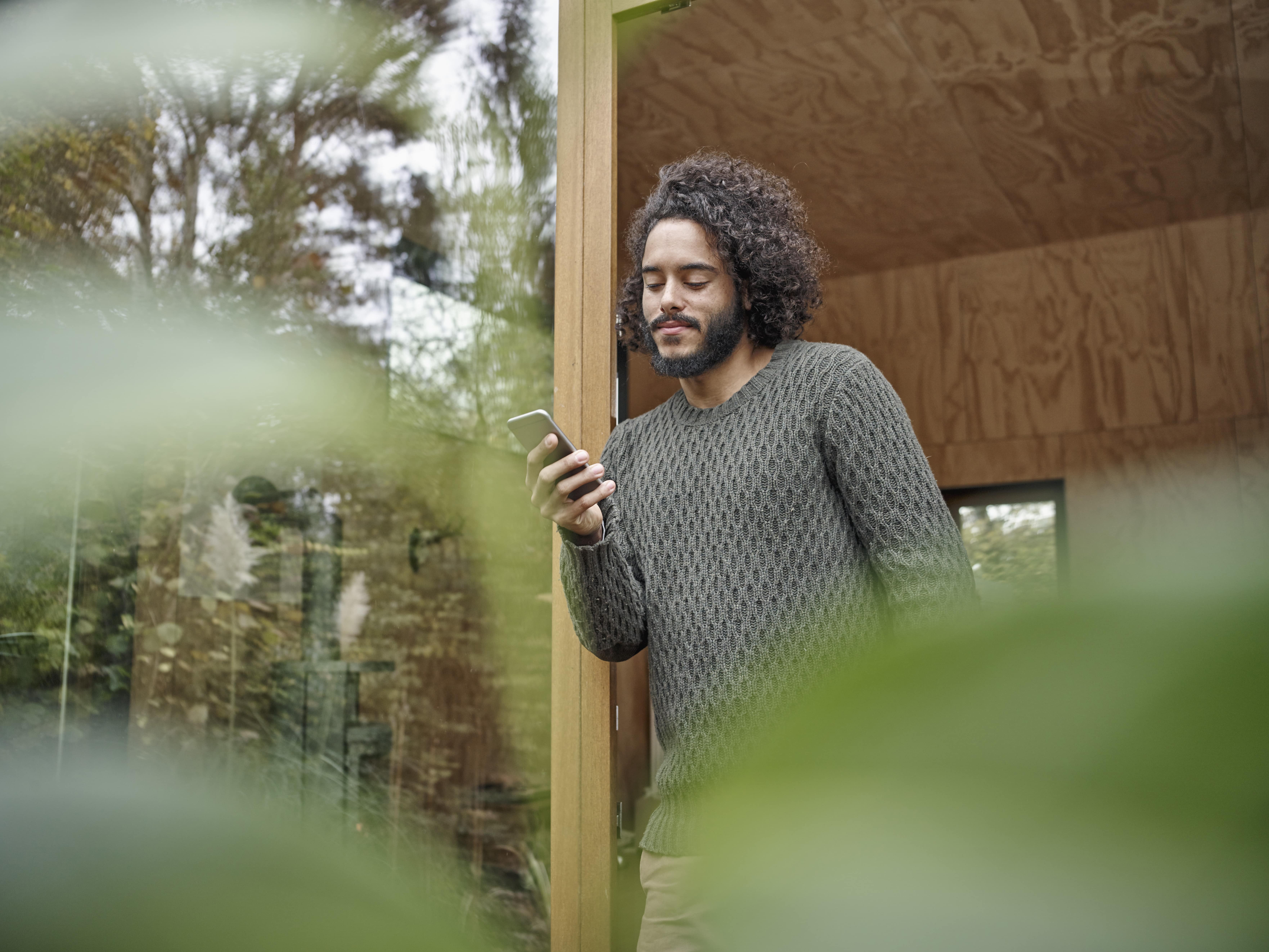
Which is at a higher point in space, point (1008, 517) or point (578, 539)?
point (1008, 517)

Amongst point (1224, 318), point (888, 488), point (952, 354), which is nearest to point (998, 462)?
point (952, 354)

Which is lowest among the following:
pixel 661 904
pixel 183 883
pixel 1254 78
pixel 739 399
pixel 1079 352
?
pixel 661 904

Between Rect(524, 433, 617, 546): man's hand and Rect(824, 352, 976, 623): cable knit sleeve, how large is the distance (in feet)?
0.99

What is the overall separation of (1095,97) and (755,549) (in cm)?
234

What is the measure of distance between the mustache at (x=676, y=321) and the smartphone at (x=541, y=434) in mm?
486

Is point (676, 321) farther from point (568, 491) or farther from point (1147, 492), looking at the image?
point (1147, 492)

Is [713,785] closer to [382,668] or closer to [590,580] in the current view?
[590,580]

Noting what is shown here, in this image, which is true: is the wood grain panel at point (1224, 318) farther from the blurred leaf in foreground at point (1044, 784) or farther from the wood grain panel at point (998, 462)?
the blurred leaf in foreground at point (1044, 784)

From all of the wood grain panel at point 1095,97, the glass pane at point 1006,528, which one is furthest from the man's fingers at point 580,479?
the glass pane at point 1006,528

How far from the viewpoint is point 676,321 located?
1387 mm

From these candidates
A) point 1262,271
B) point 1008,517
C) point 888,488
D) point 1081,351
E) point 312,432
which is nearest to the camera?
point 888,488

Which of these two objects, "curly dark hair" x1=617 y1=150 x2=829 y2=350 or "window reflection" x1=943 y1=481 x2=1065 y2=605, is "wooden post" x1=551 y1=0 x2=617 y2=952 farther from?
"window reflection" x1=943 y1=481 x2=1065 y2=605

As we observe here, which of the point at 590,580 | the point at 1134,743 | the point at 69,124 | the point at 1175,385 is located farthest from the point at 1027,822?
the point at 1175,385

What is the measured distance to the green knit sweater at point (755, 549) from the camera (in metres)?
1.16
